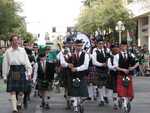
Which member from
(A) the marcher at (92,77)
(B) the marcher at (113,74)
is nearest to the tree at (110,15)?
(A) the marcher at (92,77)

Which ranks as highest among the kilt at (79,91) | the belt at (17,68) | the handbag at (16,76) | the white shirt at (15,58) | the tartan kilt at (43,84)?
the white shirt at (15,58)

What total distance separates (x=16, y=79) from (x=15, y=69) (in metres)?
0.23

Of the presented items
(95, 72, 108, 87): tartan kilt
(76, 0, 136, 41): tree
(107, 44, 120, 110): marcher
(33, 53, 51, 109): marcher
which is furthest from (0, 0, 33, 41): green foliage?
(107, 44, 120, 110): marcher

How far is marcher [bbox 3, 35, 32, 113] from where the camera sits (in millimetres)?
13312

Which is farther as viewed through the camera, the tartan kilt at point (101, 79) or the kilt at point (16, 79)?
the tartan kilt at point (101, 79)

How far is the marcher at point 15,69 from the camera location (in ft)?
43.7

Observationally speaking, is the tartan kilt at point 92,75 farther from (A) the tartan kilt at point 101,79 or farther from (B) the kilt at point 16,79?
(B) the kilt at point 16,79

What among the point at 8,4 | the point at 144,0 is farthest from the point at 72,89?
the point at 8,4

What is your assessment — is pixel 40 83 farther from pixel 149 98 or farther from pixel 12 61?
pixel 149 98

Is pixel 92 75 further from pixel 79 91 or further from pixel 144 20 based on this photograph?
pixel 144 20

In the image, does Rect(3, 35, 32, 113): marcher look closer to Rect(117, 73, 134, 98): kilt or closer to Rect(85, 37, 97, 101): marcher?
Rect(117, 73, 134, 98): kilt

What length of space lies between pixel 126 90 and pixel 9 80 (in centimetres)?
274

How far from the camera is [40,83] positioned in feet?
50.9

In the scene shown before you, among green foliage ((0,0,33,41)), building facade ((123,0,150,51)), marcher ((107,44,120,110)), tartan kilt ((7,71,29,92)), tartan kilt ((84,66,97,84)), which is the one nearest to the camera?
tartan kilt ((7,71,29,92))
